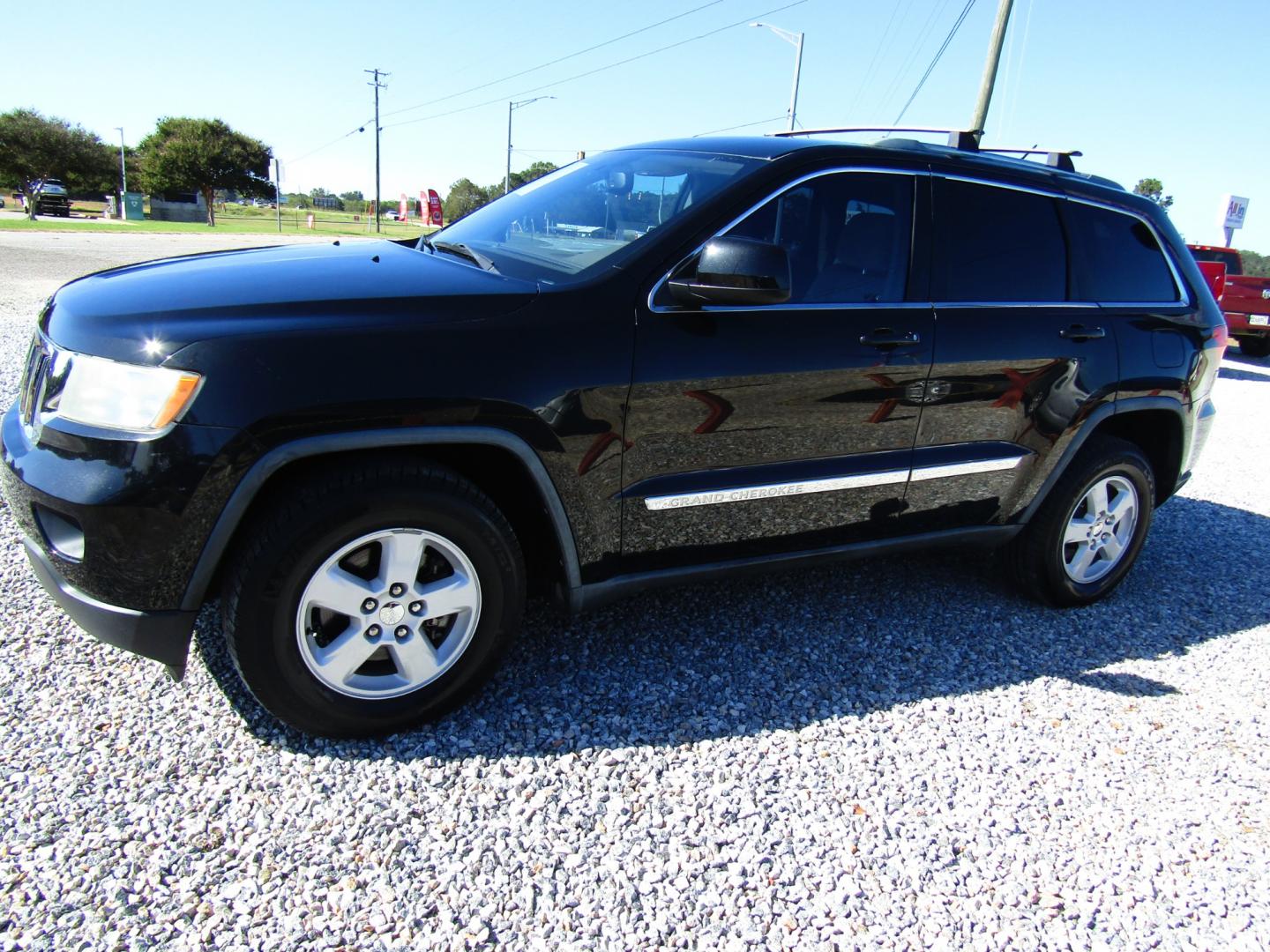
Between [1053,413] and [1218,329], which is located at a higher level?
[1218,329]

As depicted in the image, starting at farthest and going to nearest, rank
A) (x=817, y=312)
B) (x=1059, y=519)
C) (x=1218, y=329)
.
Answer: (x=1218, y=329) < (x=1059, y=519) < (x=817, y=312)

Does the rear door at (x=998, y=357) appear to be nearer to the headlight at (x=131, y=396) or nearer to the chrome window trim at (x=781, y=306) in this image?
the chrome window trim at (x=781, y=306)

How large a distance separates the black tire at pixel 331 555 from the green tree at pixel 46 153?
2191 inches

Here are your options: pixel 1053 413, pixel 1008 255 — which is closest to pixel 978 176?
pixel 1008 255

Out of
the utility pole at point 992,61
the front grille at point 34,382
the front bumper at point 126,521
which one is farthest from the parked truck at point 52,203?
the front bumper at point 126,521

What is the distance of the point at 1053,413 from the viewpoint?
346cm

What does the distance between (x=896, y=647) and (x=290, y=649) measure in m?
2.27

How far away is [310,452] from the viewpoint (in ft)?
7.27

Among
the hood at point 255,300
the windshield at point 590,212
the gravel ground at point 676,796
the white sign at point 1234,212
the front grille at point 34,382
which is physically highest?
the white sign at point 1234,212

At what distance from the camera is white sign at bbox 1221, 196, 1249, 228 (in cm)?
2189

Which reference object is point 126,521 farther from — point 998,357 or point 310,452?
point 998,357

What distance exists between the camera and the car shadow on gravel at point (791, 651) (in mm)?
2711

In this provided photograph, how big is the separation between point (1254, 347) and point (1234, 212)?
346 inches

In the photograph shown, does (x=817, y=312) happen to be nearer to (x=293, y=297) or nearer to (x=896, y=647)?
(x=896, y=647)
